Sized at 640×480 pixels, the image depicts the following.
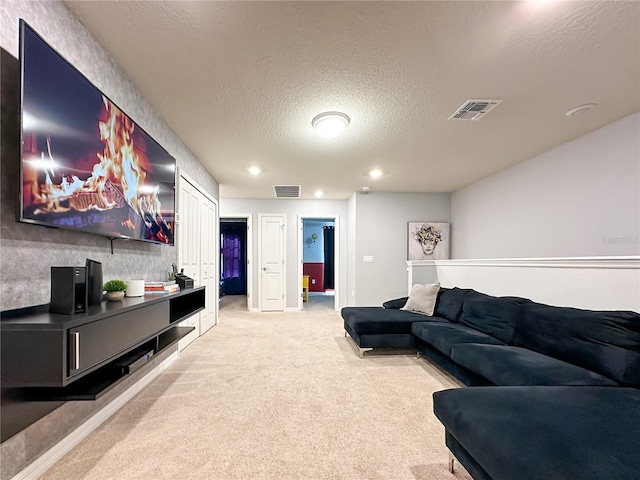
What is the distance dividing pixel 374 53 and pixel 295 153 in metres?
1.90

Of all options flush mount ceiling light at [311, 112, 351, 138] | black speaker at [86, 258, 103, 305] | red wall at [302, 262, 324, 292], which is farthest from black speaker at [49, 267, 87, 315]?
red wall at [302, 262, 324, 292]

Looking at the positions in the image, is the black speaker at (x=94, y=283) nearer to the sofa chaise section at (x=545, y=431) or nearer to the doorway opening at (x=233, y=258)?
the sofa chaise section at (x=545, y=431)

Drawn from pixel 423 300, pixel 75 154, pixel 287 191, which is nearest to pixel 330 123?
pixel 75 154

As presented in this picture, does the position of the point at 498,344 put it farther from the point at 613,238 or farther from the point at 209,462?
the point at 209,462

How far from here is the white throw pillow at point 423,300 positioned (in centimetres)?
370

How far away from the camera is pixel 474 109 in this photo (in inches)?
102

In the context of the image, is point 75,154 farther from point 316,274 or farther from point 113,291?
point 316,274

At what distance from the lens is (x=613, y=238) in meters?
2.83

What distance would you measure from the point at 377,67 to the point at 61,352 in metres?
2.34

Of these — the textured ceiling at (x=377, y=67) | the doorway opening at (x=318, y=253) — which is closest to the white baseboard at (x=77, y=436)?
the textured ceiling at (x=377, y=67)

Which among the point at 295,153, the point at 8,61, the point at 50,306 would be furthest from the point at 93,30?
the point at 295,153

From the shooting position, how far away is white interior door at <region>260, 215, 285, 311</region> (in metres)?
6.29

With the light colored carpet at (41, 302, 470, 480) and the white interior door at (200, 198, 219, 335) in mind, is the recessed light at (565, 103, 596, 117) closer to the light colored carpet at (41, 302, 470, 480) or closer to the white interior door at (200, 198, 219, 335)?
the light colored carpet at (41, 302, 470, 480)

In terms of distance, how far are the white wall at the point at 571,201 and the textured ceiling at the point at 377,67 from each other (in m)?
0.22
